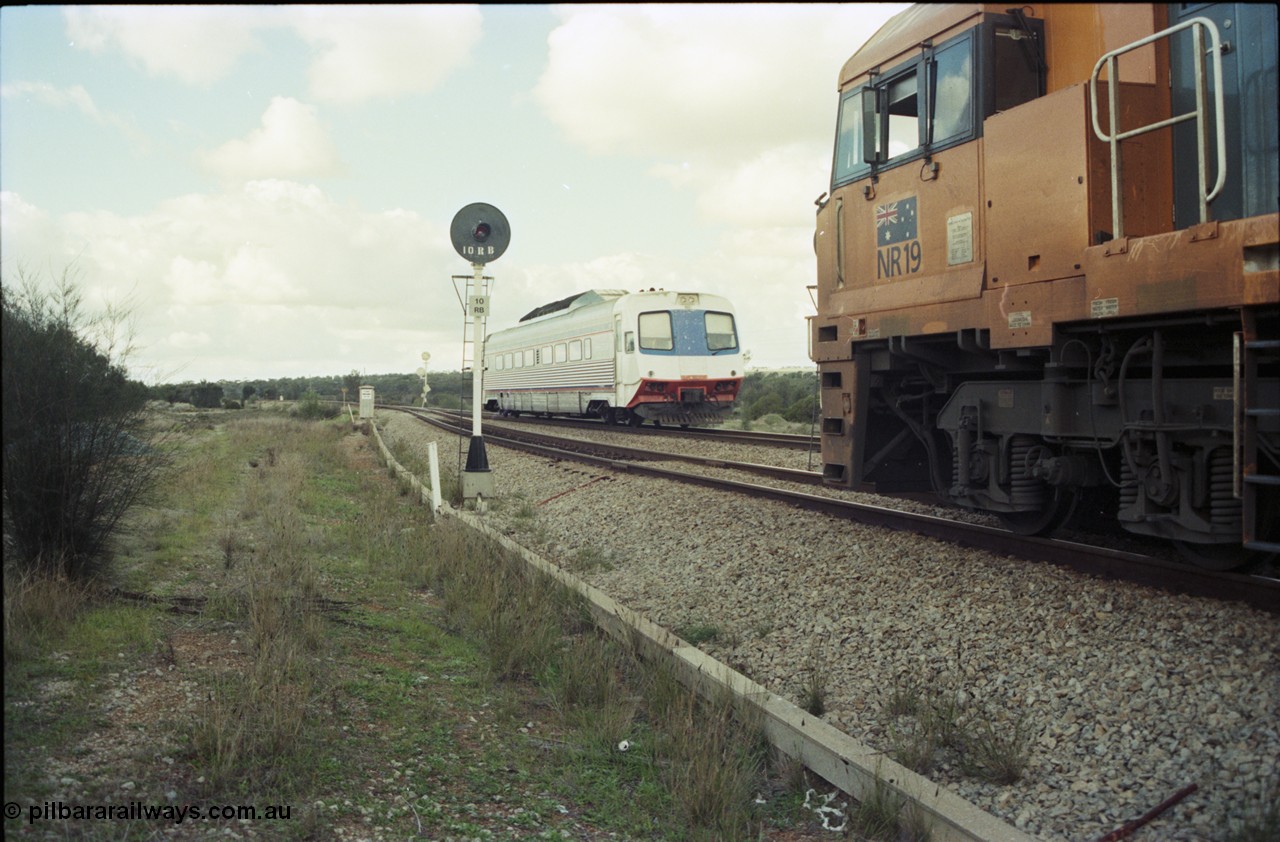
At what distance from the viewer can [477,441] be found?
Answer: 1218cm

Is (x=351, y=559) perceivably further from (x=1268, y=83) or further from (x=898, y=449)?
(x=1268, y=83)

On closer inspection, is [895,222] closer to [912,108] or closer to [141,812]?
[912,108]

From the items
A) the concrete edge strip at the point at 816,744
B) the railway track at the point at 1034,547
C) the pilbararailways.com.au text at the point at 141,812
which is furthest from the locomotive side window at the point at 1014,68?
the pilbararailways.com.au text at the point at 141,812

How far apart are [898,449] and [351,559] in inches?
207

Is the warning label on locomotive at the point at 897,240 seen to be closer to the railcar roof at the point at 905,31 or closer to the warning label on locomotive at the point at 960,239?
the warning label on locomotive at the point at 960,239

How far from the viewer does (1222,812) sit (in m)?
3.51

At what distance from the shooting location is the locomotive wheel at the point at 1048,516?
22.4ft

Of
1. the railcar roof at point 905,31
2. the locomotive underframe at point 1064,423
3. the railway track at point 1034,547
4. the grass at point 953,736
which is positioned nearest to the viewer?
the grass at point 953,736

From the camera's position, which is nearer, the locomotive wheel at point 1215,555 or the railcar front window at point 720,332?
the locomotive wheel at point 1215,555

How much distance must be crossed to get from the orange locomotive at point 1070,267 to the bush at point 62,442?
5871 millimetres

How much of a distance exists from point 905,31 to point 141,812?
300 inches

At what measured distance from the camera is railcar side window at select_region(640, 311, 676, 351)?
952 inches

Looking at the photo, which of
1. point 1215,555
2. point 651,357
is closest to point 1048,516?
point 1215,555

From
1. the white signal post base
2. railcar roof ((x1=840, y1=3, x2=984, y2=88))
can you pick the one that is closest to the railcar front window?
the white signal post base
